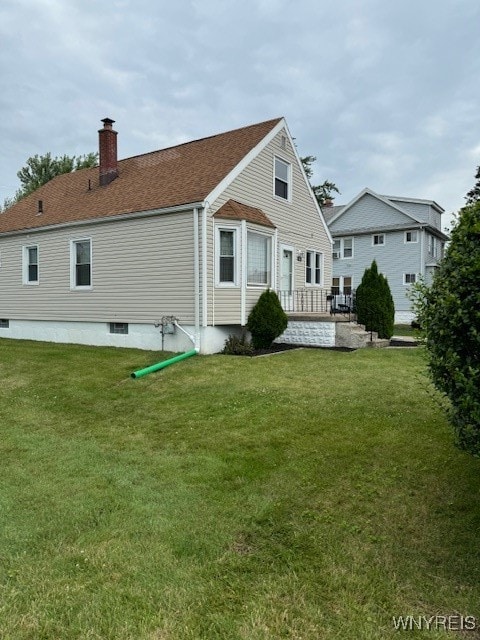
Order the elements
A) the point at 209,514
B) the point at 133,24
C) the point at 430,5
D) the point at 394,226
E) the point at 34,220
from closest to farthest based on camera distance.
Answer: the point at 209,514 → the point at 430,5 → the point at 133,24 → the point at 34,220 → the point at 394,226

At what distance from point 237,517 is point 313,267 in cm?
1375

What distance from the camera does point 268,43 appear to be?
12.4m

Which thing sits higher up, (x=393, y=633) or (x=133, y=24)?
(x=133, y=24)

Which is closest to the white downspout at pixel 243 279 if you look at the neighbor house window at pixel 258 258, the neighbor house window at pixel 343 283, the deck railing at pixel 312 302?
the neighbor house window at pixel 258 258

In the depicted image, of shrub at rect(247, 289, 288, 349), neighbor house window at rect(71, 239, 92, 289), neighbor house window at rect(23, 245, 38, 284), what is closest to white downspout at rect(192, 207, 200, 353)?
shrub at rect(247, 289, 288, 349)

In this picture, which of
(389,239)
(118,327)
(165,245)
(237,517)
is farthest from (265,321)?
(389,239)

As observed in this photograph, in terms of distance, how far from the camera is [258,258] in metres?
12.6

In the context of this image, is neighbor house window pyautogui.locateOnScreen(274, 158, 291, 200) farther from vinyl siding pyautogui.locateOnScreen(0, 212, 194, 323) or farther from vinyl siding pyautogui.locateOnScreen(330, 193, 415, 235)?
vinyl siding pyautogui.locateOnScreen(330, 193, 415, 235)

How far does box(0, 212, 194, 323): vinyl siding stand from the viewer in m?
11.4

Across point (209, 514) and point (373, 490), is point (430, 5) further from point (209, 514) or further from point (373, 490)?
point (209, 514)

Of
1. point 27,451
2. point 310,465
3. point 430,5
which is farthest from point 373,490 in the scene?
point 430,5

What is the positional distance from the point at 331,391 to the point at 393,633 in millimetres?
→ 4700

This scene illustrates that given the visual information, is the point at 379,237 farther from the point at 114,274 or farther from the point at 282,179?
the point at 114,274

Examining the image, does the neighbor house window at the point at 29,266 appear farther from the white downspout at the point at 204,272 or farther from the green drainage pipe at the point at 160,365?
the green drainage pipe at the point at 160,365
